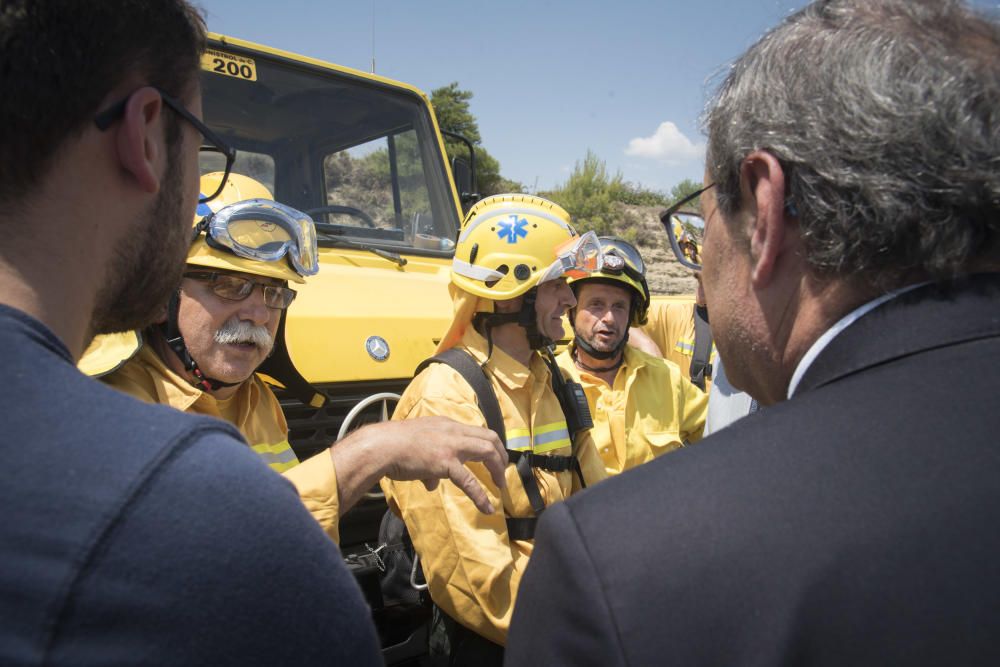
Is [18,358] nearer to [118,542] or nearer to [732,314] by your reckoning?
[118,542]

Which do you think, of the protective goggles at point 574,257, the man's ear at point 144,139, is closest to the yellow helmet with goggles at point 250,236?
the protective goggles at point 574,257

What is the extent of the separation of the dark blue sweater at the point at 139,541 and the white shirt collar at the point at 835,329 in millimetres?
674

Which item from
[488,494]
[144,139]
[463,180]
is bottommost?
[488,494]

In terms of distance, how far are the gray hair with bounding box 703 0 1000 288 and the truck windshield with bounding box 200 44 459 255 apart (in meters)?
3.24

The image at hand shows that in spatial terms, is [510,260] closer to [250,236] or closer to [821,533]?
[250,236]

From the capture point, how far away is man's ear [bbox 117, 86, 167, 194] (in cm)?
95

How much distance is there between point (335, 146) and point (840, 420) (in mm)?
Result: 4016

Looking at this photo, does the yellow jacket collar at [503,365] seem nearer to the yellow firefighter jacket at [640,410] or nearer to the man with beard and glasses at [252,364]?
the yellow firefighter jacket at [640,410]

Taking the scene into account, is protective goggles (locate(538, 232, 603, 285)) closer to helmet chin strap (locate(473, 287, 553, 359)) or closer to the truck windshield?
helmet chin strap (locate(473, 287, 553, 359))

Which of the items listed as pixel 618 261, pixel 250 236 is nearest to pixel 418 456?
pixel 250 236

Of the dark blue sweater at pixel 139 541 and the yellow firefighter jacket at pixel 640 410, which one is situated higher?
the dark blue sweater at pixel 139 541

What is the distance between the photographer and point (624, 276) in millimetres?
4105

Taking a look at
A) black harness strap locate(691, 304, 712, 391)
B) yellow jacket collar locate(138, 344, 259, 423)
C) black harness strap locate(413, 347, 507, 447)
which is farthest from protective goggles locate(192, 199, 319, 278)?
black harness strap locate(691, 304, 712, 391)

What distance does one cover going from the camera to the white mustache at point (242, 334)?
2451 mm
